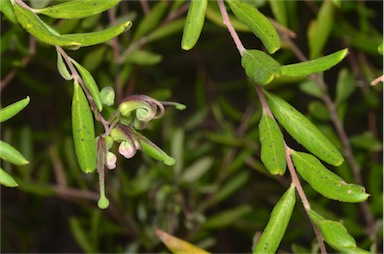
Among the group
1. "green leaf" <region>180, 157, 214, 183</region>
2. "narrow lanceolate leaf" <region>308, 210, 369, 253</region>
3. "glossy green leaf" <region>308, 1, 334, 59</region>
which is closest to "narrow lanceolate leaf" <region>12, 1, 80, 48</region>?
"narrow lanceolate leaf" <region>308, 210, 369, 253</region>

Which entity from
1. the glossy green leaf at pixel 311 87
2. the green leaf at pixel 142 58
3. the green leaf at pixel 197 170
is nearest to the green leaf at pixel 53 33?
the green leaf at pixel 142 58

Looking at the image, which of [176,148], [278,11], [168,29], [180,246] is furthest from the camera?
[176,148]

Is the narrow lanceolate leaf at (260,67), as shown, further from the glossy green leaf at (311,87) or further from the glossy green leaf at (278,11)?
the glossy green leaf at (311,87)

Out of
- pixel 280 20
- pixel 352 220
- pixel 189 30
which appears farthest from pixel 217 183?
pixel 189 30

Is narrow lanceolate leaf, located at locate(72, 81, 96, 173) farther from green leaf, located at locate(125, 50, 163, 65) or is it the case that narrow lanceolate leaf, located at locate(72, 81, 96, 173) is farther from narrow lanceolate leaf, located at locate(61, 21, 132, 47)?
green leaf, located at locate(125, 50, 163, 65)

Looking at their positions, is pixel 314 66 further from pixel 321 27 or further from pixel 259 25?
pixel 321 27

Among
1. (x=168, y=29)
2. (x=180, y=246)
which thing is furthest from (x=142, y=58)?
(x=180, y=246)
